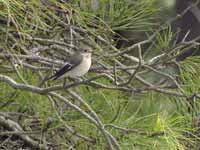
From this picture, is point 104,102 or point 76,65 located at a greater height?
point 76,65

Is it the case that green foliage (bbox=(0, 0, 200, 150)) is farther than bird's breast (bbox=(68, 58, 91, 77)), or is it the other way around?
bird's breast (bbox=(68, 58, 91, 77))

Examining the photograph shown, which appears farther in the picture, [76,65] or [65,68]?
[76,65]

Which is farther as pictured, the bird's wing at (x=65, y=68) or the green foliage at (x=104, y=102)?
the bird's wing at (x=65, y=68)

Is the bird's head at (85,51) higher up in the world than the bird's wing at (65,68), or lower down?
higher up

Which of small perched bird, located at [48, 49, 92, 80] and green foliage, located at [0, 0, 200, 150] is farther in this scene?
small perched bird, located at [48, 49, 92, 80]

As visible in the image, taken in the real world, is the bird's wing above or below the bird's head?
below

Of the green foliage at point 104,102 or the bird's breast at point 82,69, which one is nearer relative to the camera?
the green foliage at point 104,102

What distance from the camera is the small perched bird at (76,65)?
1.88 m

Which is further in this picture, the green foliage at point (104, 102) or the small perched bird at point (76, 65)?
the small perched bird at point (76, 65)

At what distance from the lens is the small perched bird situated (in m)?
1.88

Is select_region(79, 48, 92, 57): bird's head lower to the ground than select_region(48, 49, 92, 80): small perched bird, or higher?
higher

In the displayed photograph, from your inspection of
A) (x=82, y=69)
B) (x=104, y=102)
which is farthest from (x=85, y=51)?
(x=104, y=102)

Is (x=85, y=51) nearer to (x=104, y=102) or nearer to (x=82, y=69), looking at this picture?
(x=82, y=69)

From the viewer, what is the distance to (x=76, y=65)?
80.4 inches
